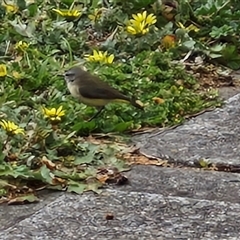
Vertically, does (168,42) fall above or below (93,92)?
below

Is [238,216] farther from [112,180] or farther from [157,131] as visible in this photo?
[157,131]

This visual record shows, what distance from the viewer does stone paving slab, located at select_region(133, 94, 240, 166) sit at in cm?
382

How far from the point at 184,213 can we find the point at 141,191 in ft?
0.92

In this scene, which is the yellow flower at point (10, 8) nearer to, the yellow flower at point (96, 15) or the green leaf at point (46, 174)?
the yellow flower at point (96, 15)

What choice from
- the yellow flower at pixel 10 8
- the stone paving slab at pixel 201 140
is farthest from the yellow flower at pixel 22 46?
the stone paving slab at pixel 201 140

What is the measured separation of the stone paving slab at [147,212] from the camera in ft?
9.79

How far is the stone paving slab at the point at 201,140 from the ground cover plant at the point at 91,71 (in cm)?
11

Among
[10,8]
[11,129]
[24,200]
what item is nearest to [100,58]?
[10,8]

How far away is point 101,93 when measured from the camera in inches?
167

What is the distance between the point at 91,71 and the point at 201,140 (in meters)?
1.02

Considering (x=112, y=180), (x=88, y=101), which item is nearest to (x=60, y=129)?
(x=88, y=101)

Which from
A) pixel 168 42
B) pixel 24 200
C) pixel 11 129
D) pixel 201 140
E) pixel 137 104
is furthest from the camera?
pixel 168 42

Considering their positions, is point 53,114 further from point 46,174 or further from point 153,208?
point 153,208

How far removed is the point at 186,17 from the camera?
19.0ft
